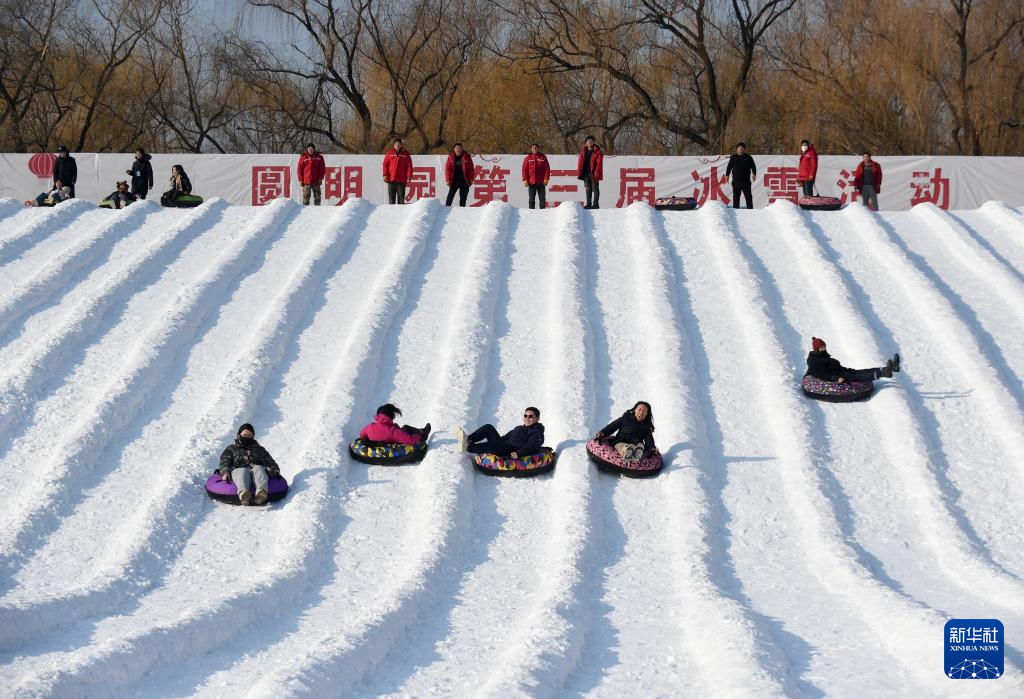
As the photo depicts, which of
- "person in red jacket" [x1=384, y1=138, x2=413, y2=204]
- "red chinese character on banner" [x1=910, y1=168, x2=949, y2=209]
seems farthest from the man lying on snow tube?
"red chinese character on banner" [x1=910, y1=168, x2=949, y2=209]

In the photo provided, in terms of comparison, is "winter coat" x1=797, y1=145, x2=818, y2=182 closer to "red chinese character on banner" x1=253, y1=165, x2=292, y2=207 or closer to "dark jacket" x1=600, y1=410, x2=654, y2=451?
"red chinese character on banner" x1=253, y1=165, x2=292, y2=207

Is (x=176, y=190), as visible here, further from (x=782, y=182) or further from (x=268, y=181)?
(x=782, y=182)

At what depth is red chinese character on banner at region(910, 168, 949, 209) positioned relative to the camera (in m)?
20.3

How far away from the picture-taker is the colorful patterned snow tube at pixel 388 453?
1013 cm

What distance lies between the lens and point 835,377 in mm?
11414

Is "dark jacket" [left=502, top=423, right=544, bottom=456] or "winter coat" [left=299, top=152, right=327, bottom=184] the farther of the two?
"winter coat" [left=299, top=152, right=327, bottom=184]

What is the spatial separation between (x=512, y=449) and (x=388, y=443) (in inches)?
39.9

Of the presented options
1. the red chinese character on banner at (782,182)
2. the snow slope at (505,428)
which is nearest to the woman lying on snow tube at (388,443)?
the snow slope at (505,428)

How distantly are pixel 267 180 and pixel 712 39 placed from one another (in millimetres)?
13668

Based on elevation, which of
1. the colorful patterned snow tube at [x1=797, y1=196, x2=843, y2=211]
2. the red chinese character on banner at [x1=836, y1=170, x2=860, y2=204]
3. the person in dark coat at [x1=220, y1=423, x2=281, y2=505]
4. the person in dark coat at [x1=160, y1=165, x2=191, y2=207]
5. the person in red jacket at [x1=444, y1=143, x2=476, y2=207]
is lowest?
the person in dark coat at [x1=220, y1=423, x2=281, y2=505]

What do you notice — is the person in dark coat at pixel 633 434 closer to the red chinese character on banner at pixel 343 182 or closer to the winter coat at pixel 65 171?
the winter coat at pixel 65 171

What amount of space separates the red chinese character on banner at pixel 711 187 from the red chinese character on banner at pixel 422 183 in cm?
426

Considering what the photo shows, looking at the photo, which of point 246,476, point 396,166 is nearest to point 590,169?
point 396,166

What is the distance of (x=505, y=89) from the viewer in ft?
96.4
